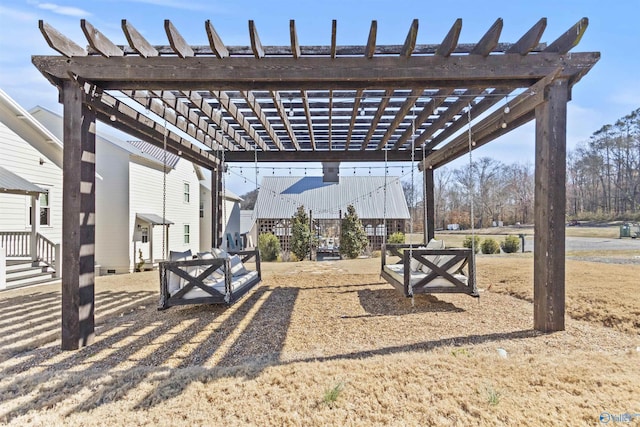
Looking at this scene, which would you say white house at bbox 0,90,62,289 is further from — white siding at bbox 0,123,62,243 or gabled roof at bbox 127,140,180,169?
gabled roof at bbox 127,140,180,169

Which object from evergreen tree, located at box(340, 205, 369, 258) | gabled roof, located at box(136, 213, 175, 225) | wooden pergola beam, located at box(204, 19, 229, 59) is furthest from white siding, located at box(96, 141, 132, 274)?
wooden pergola beam, located at box(204, 19, 229, 59)

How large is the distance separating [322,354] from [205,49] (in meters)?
3.32

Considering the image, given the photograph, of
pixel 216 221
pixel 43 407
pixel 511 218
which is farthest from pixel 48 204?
pixel 511 218

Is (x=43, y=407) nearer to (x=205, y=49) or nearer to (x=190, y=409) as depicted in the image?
(x=190, y=409)

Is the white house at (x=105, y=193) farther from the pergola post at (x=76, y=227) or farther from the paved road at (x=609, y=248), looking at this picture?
the paved road at (x=609, y=248)

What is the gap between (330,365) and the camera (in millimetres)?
2824

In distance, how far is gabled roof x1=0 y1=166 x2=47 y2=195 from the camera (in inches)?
292

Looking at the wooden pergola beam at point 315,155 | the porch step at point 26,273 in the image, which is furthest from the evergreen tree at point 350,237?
the porch step at point 26,273

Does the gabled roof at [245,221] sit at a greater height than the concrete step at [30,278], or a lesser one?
greater

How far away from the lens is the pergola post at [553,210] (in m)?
3.65

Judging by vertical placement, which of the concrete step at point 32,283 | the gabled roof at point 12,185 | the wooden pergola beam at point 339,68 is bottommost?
the concrete step at point 32,283

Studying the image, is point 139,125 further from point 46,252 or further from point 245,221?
point 245,221

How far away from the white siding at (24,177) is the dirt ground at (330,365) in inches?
202

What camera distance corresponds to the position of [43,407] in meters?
2.28
